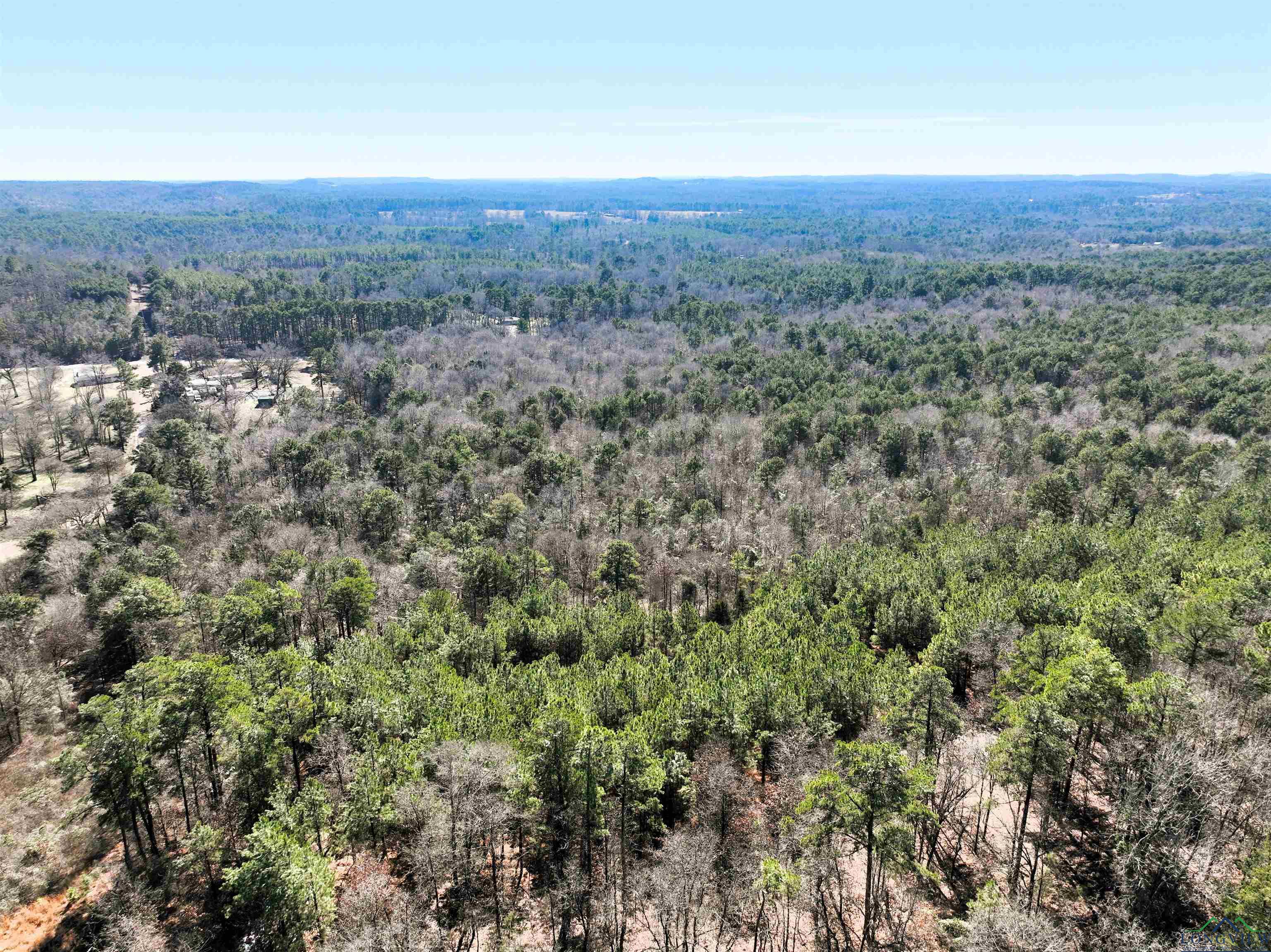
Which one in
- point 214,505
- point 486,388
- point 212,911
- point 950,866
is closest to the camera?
point 212,911

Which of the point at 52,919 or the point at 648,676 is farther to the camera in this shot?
the point at 648,676

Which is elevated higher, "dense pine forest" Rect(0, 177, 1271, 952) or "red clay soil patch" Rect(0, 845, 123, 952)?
"dense pine forest" Rect(0, 177, 1271, 952)

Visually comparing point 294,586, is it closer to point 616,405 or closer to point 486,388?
point 616,405

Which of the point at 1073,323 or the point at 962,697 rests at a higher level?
the point at 1073,323

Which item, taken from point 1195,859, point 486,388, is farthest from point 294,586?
point 486,388

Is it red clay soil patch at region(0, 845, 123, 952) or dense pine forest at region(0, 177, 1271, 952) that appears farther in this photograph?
red clay soil patch at region(0, 845, 123, 952)

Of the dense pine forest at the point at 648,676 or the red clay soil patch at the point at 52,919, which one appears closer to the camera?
the dense pine forest at the point at 648,676

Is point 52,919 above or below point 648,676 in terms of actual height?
below

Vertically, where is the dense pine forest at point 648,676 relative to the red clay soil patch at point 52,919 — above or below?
above
